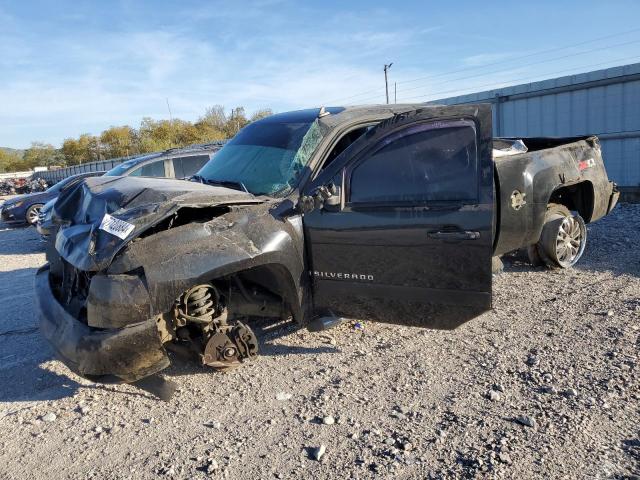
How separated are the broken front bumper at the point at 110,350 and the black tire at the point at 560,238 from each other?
4327 millimetres

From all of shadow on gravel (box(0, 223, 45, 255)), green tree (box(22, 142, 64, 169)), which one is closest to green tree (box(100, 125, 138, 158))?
green tree (box(22, 142, 64, 169))

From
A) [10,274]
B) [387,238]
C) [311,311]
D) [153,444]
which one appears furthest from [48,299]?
[10,274]

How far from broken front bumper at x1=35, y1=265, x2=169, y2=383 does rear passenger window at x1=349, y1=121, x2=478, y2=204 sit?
5.30ft

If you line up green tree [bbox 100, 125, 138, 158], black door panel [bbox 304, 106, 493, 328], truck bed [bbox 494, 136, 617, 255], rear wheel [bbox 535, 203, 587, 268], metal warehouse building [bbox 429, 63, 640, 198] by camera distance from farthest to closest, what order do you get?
green tree [bbox 100, 125, 138, 158], metal warehouse building [bbox 429, 63, 640, 198], rear wheel [bbox 535, 203, 587, 268], truck bed [bbox 494, 136, 617, 255], black door panel [bbox 304, 106, 493, 328]

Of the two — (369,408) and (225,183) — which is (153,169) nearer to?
(225,183)

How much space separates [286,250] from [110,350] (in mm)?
1235

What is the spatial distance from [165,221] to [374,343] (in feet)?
6.53

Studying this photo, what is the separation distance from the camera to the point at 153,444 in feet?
9.46

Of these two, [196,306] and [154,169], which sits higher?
[154,169]

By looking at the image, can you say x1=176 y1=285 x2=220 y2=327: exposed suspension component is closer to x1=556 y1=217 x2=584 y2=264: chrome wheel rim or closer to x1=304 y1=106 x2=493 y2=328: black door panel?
x1=304 y1=106 x2=493 y2=328: black door panel

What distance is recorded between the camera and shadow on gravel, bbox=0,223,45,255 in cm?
1008

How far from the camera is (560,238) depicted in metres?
5.68

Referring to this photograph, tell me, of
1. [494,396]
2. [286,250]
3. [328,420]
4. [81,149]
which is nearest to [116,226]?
[286,250]

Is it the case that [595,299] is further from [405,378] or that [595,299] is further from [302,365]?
[302,365]
